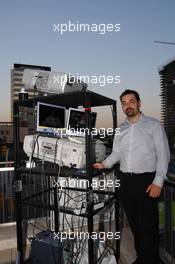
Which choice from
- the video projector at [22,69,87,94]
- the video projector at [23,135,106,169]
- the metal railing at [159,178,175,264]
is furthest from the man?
the video projector at [22,69,87,94]

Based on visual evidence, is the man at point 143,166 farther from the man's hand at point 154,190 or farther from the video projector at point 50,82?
the video projector at point 50,82

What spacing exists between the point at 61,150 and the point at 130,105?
2.51 ft

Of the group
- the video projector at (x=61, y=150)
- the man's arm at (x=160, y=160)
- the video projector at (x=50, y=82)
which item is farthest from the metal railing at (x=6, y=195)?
the man's arm at (x=160, y=160)

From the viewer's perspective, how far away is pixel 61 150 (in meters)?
2.40

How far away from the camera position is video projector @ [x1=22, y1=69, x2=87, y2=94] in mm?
2551

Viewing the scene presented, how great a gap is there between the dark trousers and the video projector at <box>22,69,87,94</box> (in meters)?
1.04

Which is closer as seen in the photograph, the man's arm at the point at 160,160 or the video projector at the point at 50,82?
the man's arm at the point at 160,160

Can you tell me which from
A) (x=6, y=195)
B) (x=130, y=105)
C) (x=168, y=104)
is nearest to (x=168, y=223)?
(x=130, y=105)

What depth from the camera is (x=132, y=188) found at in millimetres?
2424

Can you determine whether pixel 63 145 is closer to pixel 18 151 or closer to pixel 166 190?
pixel 18 151

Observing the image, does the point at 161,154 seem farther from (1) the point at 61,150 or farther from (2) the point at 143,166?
(1) the point at 61,150

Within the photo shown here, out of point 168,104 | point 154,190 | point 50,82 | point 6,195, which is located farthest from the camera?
Answer: point 168,104

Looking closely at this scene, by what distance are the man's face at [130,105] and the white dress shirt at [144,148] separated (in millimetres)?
118

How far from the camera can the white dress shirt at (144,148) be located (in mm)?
2252
